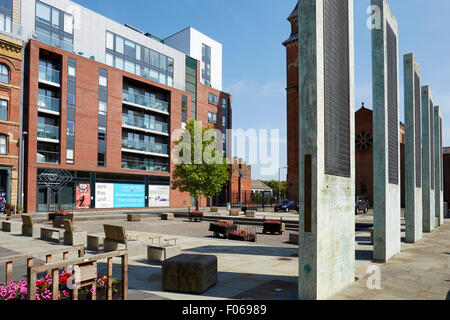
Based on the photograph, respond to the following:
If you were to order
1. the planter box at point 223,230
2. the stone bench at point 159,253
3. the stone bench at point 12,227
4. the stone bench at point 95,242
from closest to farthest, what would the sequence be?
the stone bench at point 159,253 → the stone bench at point 95,242 → the planter box at point 223,230 → the stone bench at point 12,227

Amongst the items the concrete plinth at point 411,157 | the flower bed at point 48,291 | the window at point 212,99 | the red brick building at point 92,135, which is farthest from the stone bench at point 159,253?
the window at point 212,99

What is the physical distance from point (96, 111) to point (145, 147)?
7.91 meters

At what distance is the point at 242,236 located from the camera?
16438 mm

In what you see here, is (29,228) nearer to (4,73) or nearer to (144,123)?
(4,73)

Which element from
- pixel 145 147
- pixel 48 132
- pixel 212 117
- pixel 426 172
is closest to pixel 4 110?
pixel 48 132

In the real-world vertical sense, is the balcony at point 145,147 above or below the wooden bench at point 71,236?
above

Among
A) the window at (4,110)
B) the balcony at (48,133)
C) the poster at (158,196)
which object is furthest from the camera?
the poster at (158,196)

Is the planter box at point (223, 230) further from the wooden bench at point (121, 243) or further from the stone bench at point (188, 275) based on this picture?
the stone bench at point (188, 275)

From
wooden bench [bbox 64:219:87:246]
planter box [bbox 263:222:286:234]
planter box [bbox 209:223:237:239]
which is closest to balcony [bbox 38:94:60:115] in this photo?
wooden bench [bbox 64:219:87:246]

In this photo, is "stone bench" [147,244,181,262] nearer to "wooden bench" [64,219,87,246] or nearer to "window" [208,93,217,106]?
"wooden bench" [64,219,87,246]

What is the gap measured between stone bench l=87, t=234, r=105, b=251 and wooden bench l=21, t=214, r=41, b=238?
16.5 ft

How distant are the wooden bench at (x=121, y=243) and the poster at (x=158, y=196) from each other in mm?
33494

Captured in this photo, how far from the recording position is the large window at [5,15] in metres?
32.5
